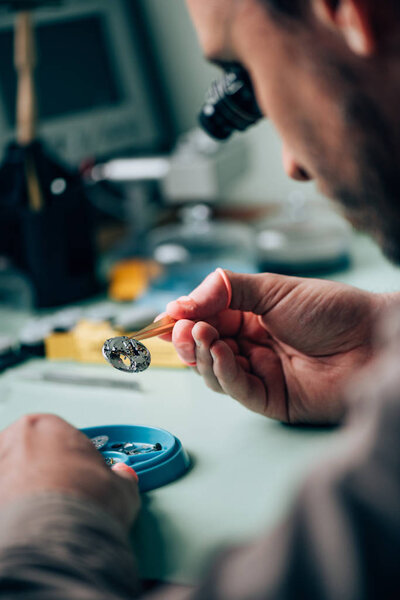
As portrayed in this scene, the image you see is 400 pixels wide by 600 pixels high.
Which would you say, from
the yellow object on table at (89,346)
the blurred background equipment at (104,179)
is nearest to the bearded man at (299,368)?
the yellow object on table at (89,346)

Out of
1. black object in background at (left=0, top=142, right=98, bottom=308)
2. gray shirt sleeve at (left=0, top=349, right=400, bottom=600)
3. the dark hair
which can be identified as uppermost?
the dark hair

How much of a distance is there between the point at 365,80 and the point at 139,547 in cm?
43

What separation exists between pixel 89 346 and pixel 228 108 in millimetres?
436

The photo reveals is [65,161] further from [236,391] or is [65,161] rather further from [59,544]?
[59,544]

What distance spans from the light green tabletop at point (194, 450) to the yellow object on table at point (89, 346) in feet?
0.06

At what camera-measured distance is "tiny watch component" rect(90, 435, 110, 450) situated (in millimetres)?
750

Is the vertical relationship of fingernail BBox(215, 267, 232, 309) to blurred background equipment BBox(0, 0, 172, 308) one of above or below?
below

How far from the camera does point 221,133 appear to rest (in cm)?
95

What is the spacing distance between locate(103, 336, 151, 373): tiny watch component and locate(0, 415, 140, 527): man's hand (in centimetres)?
14

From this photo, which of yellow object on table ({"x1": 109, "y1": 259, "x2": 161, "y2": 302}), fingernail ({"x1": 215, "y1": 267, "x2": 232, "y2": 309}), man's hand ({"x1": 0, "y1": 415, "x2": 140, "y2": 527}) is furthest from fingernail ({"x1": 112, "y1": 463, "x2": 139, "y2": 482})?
yellow object on table ({"x1": 109, "y1": 259, "x2": 161, "y2": 302})

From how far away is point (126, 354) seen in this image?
2.66ft

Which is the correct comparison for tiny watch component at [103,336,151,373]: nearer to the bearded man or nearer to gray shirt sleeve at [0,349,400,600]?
the bearded man

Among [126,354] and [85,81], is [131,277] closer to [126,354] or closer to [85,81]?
[85,81]

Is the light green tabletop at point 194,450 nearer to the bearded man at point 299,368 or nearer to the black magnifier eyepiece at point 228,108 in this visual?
the bearded man at point 299,368
